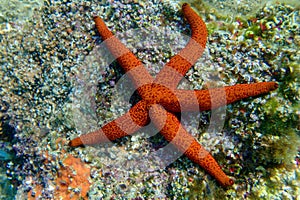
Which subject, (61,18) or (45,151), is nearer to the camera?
(45,151)

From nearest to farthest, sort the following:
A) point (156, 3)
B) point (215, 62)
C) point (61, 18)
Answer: point (215, 62) → point (156, 3) → point (61, 18)

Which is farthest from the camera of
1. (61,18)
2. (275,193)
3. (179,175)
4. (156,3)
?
(61,18)

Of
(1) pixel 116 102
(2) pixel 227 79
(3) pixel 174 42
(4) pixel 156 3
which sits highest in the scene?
(4) pixel 156 3

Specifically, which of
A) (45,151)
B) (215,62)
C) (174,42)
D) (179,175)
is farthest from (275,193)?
(45,151)

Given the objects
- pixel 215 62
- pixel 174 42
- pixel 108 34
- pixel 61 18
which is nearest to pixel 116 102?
pixel 108 34

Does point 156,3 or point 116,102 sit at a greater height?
point 156,3

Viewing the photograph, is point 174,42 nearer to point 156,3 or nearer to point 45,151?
point 156,3
